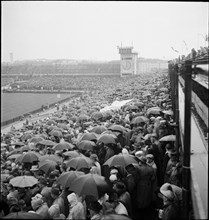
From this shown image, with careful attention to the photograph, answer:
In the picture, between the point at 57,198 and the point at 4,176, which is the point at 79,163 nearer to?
the point at 57,198

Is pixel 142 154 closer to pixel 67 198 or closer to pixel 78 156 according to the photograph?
pixel 78 156

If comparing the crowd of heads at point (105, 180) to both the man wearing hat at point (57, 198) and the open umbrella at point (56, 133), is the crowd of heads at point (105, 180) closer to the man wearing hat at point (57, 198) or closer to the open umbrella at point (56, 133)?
the man wearing hat at point (57, 198)

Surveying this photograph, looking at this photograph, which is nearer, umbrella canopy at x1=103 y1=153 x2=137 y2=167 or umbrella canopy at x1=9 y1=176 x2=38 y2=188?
umbrella canopy at x1=9 y1=176 x2=38 y2=188

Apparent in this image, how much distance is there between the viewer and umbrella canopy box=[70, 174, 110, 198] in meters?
4.86

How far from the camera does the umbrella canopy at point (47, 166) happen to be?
21.4ft

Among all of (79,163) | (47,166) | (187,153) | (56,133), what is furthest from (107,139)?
(187,153)

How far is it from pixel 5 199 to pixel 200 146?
11.0ft

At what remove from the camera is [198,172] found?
2.89 meters

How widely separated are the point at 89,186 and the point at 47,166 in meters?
1.92

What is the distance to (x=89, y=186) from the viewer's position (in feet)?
16.1

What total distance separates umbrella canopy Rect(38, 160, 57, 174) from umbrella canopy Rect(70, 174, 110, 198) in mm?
1575

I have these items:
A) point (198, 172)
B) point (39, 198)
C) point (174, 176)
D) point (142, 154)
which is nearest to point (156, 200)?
point (142, 154)

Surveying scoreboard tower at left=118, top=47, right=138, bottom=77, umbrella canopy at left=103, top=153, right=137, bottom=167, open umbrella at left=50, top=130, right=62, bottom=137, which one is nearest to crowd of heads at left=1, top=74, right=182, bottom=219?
umbrella canopy at left=103, top=153, right=137, bottom=167

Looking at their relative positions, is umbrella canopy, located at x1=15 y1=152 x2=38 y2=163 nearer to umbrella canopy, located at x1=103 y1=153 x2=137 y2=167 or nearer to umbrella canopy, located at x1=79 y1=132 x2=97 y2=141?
umbrella canopy, located at x1=79 y1=132 x2=97 y2=141
